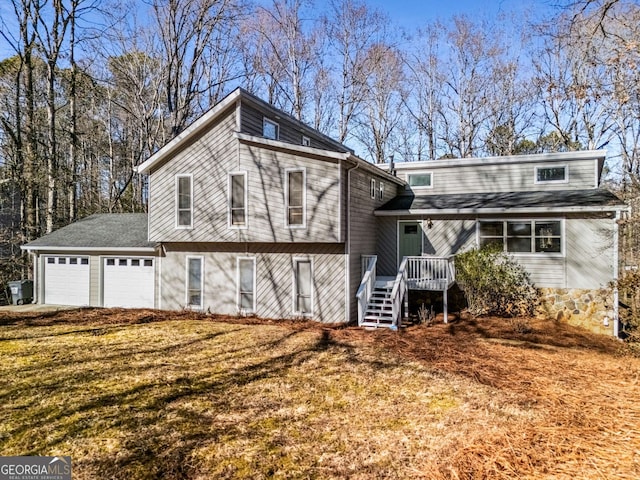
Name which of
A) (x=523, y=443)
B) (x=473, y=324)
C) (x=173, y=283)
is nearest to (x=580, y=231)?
(x=473, y=324)

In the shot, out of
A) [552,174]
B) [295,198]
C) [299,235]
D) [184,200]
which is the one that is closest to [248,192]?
[295,198]

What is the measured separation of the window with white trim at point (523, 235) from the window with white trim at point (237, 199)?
744cm

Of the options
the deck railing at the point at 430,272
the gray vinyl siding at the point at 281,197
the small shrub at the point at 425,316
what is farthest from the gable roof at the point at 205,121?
the small shrub at the point at 425,316

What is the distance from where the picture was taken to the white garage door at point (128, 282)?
13367 millimetres

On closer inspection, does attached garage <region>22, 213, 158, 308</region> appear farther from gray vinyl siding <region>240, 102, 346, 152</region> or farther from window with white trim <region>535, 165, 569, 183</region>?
window with white trim <region>535, 165, 569, 183</region>

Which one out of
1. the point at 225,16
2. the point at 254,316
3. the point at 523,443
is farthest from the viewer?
the point at 225,16

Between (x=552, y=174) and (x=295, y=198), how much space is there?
9.76 m

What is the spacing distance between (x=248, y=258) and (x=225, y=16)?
45.3 ft

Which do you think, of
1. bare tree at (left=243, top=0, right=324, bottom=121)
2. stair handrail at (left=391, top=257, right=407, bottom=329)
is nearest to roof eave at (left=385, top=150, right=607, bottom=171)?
stair handrail at (left=391, top=257, right=407, bottom=329)

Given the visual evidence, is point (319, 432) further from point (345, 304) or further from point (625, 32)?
point (625, 32)

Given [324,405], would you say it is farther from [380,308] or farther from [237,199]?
[237,199]

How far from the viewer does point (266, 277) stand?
38.7 feet

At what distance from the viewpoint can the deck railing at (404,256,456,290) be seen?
37.3ft

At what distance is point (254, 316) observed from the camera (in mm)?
11875
